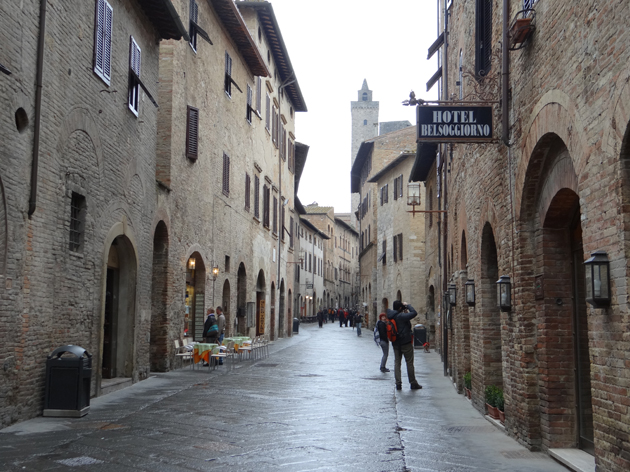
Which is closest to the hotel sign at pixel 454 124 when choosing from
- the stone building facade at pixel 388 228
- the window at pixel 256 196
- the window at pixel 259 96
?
the window at pixel 256 196

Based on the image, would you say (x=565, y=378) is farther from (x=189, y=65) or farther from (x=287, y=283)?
(x=287, y=283)

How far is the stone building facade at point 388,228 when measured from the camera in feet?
110

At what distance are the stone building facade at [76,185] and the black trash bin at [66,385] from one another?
128mm

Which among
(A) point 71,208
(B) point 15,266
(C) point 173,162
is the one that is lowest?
(B) point 15,266

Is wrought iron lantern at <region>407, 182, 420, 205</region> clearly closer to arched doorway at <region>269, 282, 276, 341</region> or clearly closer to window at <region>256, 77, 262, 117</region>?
window at <region>256, 77, 262, 117</region>

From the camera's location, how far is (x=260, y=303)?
27625 mm

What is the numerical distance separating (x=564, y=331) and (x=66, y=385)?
628cm

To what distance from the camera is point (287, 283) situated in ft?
115

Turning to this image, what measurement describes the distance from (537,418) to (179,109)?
38.8ft

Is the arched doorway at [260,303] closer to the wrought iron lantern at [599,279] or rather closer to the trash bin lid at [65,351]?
the trash bin lid at [65,351]

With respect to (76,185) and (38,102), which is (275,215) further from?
(38,102)

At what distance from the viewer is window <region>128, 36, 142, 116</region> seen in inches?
498

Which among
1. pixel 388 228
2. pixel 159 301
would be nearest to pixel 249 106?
pixel 159 301

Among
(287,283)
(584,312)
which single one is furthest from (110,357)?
(287,283)
